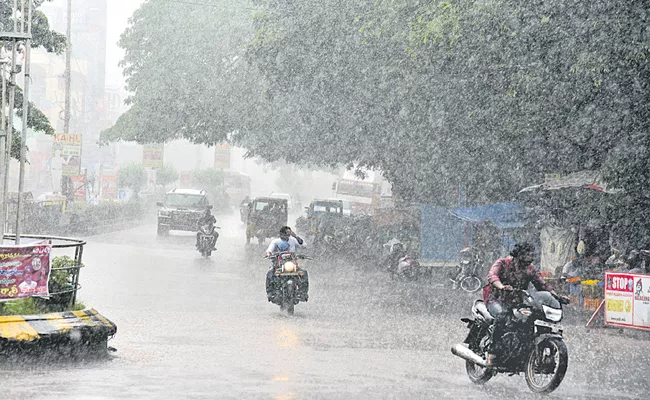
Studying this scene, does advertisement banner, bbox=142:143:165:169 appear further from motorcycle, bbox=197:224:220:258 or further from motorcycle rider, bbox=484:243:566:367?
motorcycle rider, bbox=484:243:566:367

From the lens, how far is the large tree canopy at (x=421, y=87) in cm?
1772

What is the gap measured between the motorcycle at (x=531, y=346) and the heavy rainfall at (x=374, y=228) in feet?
0.07

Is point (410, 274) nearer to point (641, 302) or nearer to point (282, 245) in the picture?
point (282, 245)

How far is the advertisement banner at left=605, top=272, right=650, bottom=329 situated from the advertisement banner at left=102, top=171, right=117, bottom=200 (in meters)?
45.0

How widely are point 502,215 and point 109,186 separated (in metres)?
37.6

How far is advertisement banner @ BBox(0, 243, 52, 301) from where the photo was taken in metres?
10.2

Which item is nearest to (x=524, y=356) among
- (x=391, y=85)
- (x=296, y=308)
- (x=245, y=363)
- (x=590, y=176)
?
(x=245, y=363)

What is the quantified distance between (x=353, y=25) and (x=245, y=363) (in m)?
18.7

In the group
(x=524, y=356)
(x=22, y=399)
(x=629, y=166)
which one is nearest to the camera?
(x=22, y=399)

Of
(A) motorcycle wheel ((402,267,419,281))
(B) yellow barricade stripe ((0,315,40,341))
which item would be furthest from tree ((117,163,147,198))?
(B) yellow barricade stripe ((0,315,40,341))

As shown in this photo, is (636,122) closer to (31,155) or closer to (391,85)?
(391,85)

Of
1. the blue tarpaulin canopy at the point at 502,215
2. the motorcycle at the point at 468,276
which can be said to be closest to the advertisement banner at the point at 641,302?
the motorcycle at the point at 468,276

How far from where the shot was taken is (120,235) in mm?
38844

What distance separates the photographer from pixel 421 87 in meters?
24.5
